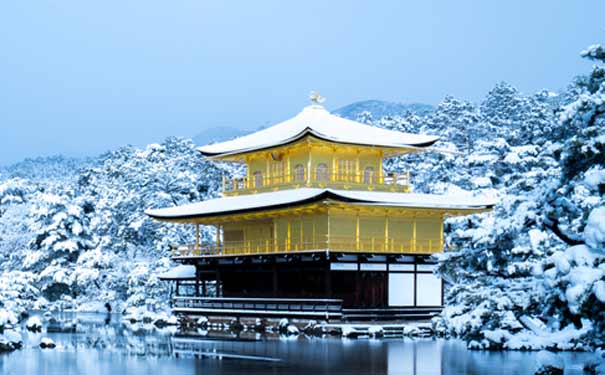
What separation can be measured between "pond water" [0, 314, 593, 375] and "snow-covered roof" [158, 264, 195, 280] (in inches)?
507

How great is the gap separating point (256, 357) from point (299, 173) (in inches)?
790

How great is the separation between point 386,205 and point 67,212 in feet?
97.6

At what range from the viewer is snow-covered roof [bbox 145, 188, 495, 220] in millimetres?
43469

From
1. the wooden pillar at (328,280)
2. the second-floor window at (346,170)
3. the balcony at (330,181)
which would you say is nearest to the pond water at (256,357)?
the wooden pillar at (328,280)

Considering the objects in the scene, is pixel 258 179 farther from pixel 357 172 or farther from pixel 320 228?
pixel 320 228

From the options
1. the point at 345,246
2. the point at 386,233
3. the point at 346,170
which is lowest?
the point at 345,246

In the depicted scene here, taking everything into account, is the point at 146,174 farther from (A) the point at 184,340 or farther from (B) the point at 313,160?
(A) the point at 184,340

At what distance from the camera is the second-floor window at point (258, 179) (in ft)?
174

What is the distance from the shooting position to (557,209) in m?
20.5

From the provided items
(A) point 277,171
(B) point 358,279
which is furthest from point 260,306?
(A) point 277,171

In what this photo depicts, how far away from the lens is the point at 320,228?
45.6 metres

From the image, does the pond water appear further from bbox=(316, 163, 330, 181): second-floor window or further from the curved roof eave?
the curved roof eave

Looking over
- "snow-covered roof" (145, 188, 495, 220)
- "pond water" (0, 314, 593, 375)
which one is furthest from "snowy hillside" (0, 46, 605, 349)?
"snow-covered roof" (145, 188, 495, 220)

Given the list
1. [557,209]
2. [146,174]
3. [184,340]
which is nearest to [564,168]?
[557,209]
